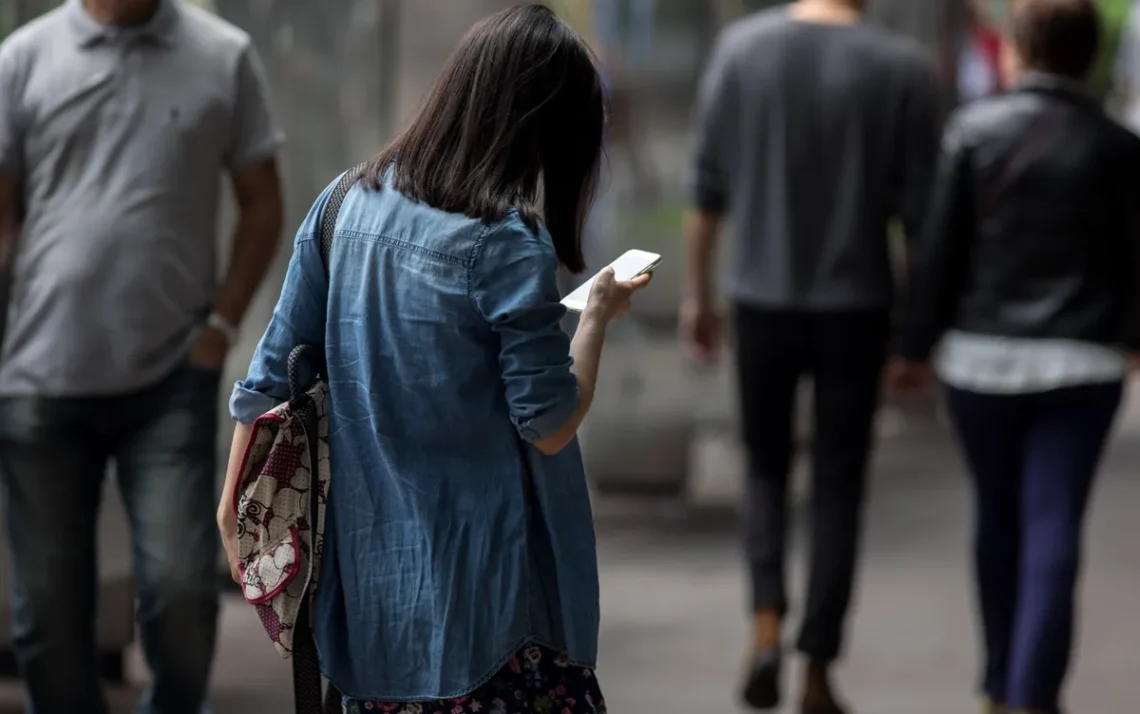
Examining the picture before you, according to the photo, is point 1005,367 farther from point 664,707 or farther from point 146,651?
point 146,651

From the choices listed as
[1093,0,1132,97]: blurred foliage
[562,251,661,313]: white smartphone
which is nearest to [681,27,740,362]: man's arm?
[562,251,661,313]: white smartphone

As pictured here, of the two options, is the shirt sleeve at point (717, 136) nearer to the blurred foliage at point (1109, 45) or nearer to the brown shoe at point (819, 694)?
the brown shoe at point (819, 694)

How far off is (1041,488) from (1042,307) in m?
0.45

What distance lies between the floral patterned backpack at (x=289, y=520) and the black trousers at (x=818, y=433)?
285 centimetres

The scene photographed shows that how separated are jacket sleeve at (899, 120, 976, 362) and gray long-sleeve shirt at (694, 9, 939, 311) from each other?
0.23 metres

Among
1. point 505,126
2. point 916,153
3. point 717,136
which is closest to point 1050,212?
point 916,153

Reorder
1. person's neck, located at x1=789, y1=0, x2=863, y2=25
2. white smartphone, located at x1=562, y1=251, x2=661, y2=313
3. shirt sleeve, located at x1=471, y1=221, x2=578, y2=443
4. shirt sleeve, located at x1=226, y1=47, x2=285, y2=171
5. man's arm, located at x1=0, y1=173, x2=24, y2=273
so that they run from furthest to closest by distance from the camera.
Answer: person's neck, located at x1=789, y1=0, x2=863, y2=25 → shirt sleeve, located at x1=226, y1=47, x2=285, y2=171 → man's arm, located at x1=0, y1=173, x2=24, y2=273 → white smartphone, located at x1=562, y1=251, x2=661, y2=313 → shirt sleeve, located at x1=471, y1=221, x2=578, y2=443

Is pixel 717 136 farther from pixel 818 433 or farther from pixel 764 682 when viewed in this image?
pixel 764 682

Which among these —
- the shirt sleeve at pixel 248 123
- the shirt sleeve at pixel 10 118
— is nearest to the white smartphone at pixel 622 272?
the shirt sleeve at pixel 248 123

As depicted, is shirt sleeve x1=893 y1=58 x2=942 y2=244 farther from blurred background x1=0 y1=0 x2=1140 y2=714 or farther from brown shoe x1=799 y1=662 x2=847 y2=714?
brown shoe x1=799 y1=662 x2=847 y2=714

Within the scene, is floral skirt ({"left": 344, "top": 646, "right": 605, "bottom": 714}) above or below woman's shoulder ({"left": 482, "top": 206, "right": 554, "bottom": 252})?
below

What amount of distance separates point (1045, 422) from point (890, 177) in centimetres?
92

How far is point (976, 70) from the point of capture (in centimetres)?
1480

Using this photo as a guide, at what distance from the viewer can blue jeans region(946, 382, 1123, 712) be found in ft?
17.5
